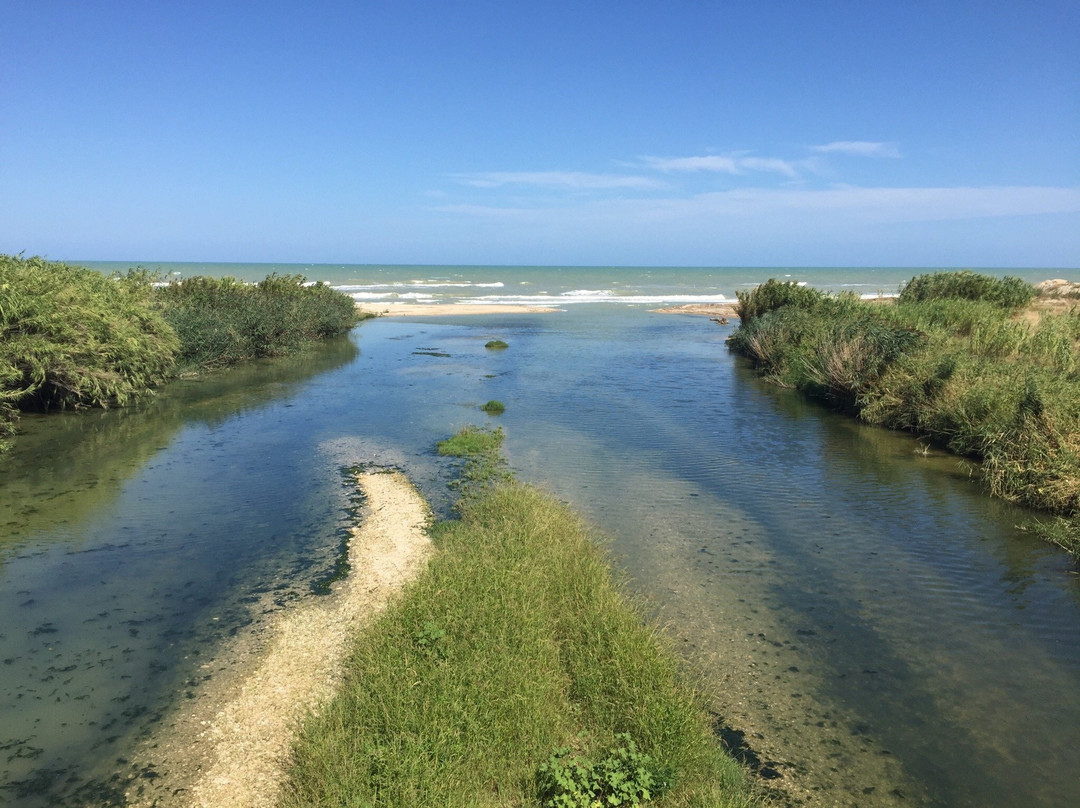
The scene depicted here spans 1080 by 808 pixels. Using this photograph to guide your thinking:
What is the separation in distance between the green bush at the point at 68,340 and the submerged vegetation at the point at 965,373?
1967 centimetres

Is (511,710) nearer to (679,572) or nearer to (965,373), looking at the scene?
(679,572)

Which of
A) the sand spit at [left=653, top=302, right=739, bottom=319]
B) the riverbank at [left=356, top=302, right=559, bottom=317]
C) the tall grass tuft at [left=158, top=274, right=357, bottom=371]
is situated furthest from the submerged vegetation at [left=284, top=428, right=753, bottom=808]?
the sand spit at [left=653, top=302, right=739, bottom=319]

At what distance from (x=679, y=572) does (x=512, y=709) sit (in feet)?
14.2

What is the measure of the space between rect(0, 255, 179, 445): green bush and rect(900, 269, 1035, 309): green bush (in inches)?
1087

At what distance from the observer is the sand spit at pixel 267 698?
18.4ft

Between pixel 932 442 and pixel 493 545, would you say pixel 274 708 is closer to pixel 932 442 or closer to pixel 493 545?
pixel 493 545

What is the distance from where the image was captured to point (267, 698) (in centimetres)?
672

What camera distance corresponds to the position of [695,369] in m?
29.0

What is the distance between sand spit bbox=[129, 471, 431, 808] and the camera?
5613 mm

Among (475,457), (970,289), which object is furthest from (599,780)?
(970,289)

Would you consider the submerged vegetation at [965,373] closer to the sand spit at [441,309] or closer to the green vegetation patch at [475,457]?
the green vegetation patch at [475,457]

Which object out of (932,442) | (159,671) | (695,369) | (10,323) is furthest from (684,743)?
(695,369)

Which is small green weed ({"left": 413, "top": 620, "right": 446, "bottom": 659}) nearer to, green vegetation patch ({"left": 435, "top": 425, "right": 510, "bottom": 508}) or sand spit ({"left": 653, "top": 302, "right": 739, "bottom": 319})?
green vegetation patch ({"left": 435, "top": 425, "right": 510, "bottom": 508})

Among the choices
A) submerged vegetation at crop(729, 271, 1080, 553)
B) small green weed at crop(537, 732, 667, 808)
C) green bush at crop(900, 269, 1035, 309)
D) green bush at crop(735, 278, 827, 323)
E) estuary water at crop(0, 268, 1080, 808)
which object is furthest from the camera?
green bush at crop(735, 278, 827, 323)
